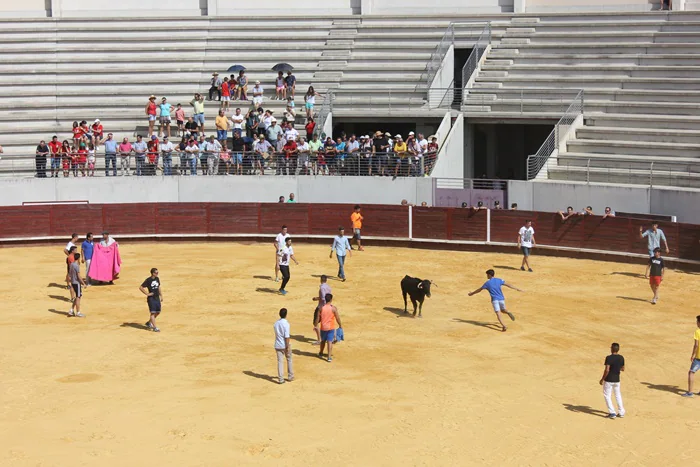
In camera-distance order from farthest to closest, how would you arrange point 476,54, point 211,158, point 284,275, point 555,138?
point 476,54
point 211,158
point 555,138
point 284,275

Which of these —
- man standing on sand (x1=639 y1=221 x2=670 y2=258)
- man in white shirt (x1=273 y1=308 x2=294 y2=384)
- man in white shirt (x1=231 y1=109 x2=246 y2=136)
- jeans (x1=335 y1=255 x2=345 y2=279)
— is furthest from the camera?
man in white shirt (x1=231 y1=109 x2=246 y2=136)

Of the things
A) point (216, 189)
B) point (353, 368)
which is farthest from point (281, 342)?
point (216, 189)

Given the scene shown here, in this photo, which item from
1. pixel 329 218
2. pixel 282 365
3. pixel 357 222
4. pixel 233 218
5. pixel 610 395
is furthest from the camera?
pixel 233 218

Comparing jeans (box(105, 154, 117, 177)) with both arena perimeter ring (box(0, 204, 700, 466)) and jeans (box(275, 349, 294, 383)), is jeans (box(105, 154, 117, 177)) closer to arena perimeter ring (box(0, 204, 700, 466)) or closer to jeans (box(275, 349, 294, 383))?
arena perimeter ring (box(0, 204, 700, 466))

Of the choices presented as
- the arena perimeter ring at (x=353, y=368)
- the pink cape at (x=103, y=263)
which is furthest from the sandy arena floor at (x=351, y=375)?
the pink cape at (x=103, y=263)

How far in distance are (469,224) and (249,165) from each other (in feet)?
Answer: 24.8

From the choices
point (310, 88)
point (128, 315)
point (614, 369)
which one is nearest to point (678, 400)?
point (614, 369)

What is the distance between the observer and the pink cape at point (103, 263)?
87.5ft

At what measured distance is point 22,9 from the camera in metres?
44.3

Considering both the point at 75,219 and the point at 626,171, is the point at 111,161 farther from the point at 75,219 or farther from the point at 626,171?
the point at 626,171

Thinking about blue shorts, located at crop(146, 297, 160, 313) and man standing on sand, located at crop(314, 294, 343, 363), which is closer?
man standing on sand, located at crop(314, 294, 343, 363)

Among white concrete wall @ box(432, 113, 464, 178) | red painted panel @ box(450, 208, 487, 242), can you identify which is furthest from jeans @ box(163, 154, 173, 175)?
red painted panel @ box(450, 208, 487, 242)

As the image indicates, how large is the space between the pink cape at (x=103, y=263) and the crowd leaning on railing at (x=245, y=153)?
8762mm

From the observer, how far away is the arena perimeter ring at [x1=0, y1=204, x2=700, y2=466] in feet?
52.6
